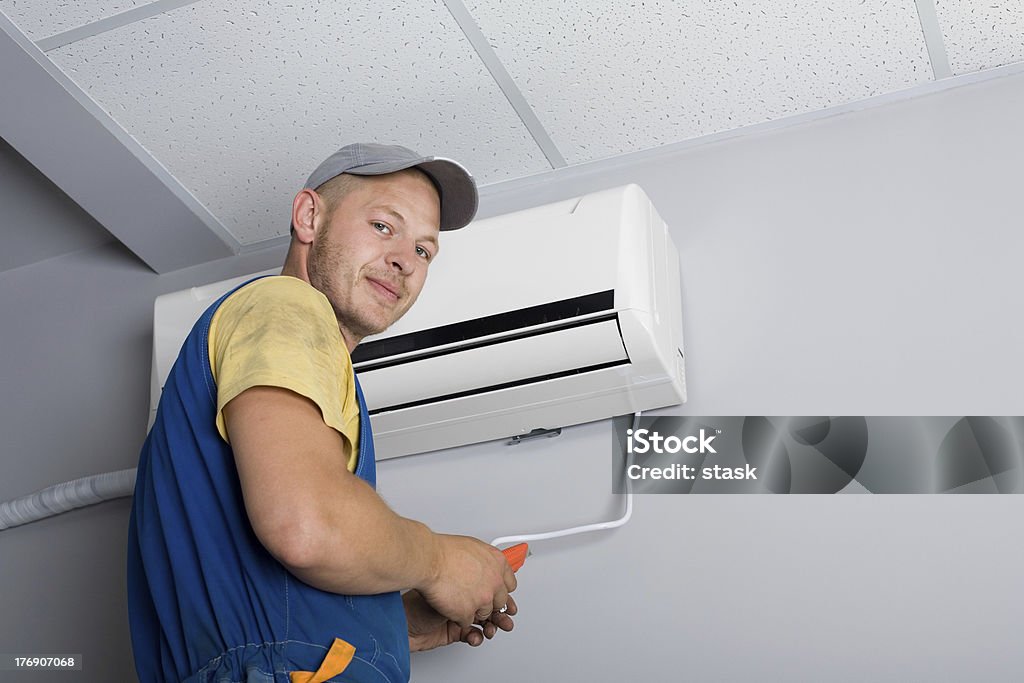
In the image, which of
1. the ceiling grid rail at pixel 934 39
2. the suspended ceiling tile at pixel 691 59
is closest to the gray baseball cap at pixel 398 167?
the suspended ceiling tile at pixel 691 59

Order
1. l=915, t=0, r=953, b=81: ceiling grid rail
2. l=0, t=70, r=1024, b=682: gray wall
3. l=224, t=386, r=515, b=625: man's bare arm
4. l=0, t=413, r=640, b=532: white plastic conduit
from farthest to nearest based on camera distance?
l=0, t=413, r=640, b=532: white plastic conduit
l=915, t=0, r=953, b=81: ceiling grid rail
l=0, t=70, r=1024, b=682: gray wall
l=224, t=386, r=515, b=625: man's bare arm

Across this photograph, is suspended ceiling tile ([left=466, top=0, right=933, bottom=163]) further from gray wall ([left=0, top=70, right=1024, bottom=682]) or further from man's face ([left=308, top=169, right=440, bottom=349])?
Result: man's face ([left=308, top=169, right=440, bottom=349])

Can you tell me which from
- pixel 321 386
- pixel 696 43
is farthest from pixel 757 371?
pixel 321 386

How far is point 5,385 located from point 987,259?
6.89ft

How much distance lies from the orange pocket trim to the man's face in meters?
0.44

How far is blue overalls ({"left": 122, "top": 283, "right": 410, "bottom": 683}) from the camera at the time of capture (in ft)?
3.12

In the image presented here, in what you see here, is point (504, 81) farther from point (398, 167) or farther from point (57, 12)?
point (57, 12)

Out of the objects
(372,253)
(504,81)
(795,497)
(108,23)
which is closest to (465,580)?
(372,253)

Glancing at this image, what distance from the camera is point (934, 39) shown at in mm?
1656

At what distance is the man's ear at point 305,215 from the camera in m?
1.32

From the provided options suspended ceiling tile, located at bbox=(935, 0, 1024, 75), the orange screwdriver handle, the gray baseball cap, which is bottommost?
the orange screwdriver handle

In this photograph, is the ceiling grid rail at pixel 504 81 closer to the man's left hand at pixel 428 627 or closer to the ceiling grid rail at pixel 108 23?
the ceiling grid rail at pixel 108 23

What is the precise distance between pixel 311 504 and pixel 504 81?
1.05 meters

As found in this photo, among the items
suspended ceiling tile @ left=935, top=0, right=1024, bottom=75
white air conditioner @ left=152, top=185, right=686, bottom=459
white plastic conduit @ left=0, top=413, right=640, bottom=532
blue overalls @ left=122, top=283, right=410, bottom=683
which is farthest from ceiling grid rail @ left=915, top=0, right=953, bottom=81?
white plastic conduit @ left=0, top=413, right=640, bottom=532
